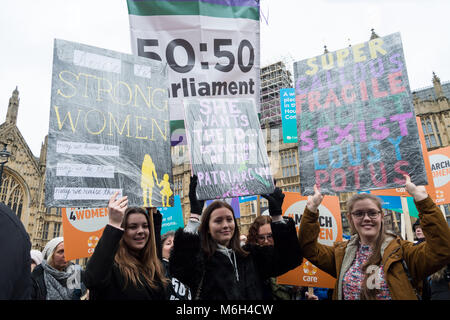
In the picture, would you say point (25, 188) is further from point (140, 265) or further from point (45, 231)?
point (140, 265)

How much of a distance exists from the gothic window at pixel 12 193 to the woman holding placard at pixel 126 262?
29.7 metres

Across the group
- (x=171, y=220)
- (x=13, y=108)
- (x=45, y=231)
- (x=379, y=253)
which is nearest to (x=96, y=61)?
(x=379, y=253)

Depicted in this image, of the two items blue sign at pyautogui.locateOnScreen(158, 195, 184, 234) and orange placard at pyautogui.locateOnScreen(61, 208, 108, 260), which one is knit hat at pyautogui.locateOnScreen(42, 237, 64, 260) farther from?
blue sign at pyautogui.locateOnScreen(158, 195, 184, 234)

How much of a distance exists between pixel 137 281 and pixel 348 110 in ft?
7.82

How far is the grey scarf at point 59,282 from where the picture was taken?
8.84 ft

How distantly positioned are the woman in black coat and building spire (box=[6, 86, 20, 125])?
33.9m

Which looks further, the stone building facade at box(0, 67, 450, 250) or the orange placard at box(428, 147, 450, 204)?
the stone building facade at box(0, 67, 450, 250)

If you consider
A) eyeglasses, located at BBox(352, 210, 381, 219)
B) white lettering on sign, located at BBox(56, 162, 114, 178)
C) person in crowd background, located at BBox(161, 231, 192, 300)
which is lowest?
person in crowd background, located at BBox(161, 231, 192, 300)

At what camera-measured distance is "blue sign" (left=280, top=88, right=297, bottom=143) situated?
7031 mm

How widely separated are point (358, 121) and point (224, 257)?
1804mm

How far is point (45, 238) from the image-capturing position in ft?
91.5

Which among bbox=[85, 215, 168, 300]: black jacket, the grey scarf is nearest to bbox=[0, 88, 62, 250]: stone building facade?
the grey scarf

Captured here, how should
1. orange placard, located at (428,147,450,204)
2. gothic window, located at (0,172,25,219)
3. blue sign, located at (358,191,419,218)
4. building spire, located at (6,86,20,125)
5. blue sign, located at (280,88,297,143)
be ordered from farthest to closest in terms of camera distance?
1. building spire, located at (6,86,20,125)
2. gothic window, located at (0,172,25,219)
3. blue sign, located at (280,88,297,143)
4. blue sign, located at (358,191,419,218)
5. orange placard, located at (428,147,450,204)
